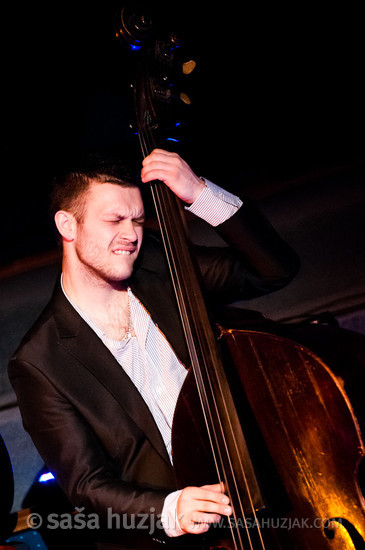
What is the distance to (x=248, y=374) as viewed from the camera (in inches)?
45.9

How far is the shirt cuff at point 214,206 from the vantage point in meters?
1.44

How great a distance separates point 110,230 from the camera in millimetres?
1534

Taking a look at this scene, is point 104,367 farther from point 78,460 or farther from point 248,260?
point 248,260

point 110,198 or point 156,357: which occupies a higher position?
point 110,198

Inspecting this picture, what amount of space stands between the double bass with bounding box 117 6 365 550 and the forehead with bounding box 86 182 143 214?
0.37 m

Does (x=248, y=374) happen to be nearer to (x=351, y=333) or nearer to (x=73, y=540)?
(x=351, y=333)

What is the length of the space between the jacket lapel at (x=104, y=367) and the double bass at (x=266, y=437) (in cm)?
30

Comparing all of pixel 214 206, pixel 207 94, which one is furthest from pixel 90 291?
pixel 207 94

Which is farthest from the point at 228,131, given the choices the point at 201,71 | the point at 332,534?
the point at 332,534

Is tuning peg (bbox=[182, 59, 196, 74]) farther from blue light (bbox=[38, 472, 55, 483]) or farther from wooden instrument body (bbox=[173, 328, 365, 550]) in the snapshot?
blue light (bbox=[38, 472, 55, 483])

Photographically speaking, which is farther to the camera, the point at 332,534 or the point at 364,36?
the point at 364,36

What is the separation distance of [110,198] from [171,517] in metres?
1.09

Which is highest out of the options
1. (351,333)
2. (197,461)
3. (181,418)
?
(351,333)

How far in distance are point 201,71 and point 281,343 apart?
1.89 meters
